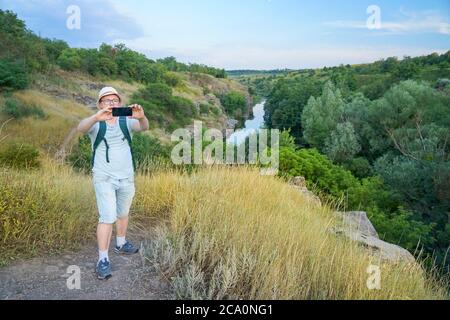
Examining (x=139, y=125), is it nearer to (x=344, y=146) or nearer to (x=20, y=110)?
(x=20, y=110)

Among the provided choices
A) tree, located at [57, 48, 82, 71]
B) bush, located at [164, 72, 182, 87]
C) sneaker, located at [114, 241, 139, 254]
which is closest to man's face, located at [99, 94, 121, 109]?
sneaker, located at [114, 241, 139, 254]

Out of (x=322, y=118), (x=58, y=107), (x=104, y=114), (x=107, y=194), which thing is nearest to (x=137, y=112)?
(x=104, y=114)

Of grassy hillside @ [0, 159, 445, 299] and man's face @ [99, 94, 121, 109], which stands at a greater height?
man's face @ [99, 94, 121, 109]

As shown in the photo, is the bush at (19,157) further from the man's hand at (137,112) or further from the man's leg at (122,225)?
the man's hand at (137,112)

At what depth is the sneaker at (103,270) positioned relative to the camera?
142 inches

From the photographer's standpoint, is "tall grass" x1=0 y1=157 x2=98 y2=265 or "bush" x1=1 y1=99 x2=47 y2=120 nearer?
"tall grass" x1=0 y1=157 x2=98 y2=265

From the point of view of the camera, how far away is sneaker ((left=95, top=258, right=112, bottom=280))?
142 inches

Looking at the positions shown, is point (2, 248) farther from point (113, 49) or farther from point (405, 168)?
point (113, 49)

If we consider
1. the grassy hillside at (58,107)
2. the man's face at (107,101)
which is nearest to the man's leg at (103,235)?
the man's face at (107,101)

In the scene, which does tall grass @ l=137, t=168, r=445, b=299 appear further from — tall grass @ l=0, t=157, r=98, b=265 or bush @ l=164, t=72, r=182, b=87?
bush @ l=164, t=72, r=182, b=87

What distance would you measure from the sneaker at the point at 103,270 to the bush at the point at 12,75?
28.5 m

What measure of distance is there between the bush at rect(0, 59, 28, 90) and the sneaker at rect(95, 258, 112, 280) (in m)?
28.5
